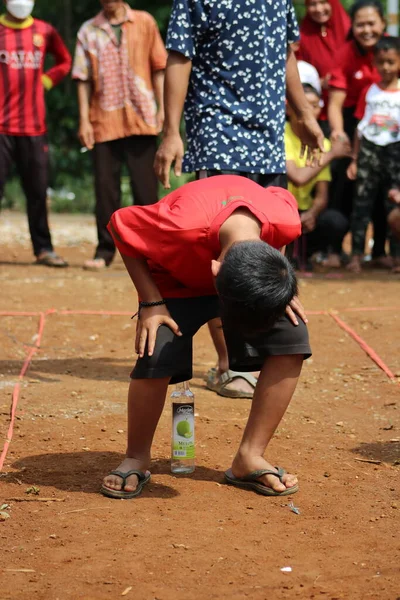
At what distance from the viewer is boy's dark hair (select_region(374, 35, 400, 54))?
7184 millimetres

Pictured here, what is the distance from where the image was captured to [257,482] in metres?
3.47

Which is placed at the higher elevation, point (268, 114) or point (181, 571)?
point (268, 114)

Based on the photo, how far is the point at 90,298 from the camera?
6660 mm

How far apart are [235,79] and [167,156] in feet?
1.85

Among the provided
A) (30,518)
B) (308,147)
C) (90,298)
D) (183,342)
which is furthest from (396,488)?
(90,298)

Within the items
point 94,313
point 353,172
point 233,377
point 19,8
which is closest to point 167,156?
point 233,377

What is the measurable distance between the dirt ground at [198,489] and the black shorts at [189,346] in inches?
17.2

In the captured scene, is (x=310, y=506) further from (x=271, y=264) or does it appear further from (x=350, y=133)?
(x=350, y=133)

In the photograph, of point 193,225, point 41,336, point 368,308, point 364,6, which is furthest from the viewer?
point 364,6

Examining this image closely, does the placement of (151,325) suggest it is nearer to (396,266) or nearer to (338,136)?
(338,136)

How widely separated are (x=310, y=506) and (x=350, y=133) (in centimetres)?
514

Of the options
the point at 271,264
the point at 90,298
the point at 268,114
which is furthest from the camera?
the point at 90,298

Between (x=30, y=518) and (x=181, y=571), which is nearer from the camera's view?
(x=181, y=571)

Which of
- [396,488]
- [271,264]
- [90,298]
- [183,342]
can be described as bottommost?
[90,298]
